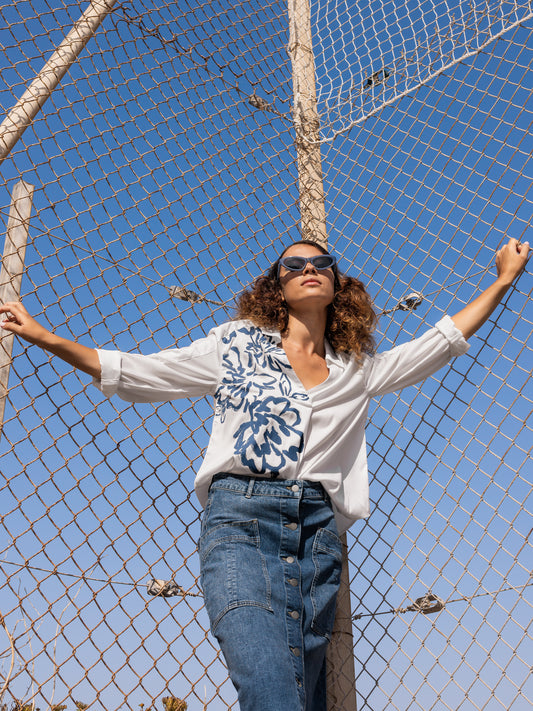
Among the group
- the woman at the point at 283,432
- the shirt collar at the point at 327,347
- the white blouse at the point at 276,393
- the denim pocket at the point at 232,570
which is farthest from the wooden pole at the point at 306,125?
the denim pocket at the point at 232,570

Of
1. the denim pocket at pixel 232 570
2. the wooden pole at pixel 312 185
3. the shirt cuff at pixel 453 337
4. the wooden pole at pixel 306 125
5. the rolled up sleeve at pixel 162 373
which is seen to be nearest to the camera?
the denim pocket at pixel 232 570

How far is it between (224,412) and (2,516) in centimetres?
78

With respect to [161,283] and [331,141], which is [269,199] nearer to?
[331,141]

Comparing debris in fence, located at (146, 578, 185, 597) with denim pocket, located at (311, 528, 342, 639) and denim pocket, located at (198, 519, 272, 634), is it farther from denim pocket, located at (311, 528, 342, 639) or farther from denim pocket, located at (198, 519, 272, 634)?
denim pocket, located at (311, 528, 342, 639)

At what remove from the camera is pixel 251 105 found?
3518 millimetres

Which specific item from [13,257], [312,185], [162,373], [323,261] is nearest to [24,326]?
[162,373]

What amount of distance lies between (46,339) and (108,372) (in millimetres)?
205

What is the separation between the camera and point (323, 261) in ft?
8.07

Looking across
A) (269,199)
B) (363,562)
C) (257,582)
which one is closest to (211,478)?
(257,582)

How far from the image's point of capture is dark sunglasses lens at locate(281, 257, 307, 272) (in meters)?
2.44

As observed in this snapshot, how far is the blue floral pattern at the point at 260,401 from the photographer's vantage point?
204cm

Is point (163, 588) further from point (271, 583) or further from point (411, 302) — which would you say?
point (411, 302)

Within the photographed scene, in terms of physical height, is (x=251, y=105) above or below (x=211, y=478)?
above

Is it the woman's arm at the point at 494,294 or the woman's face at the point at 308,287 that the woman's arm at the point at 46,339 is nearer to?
the woman's face at the point at 308,287
